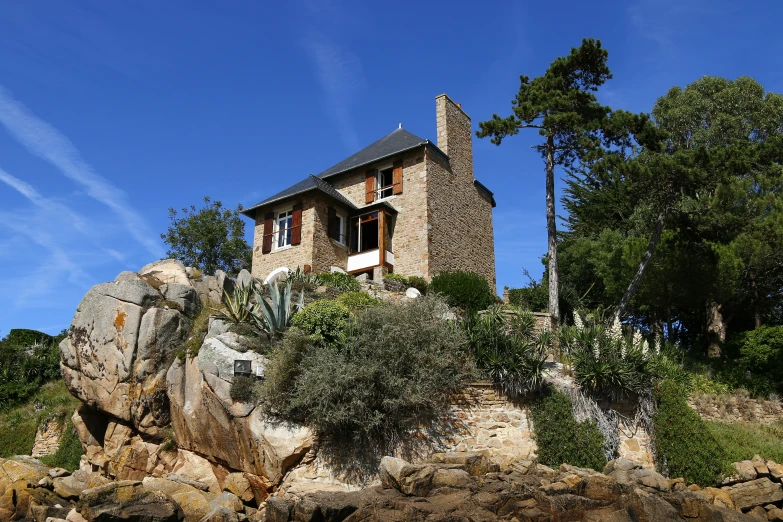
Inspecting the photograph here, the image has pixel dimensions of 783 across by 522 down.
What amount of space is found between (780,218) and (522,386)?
1261 cm

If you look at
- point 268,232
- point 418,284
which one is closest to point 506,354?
point 418,284

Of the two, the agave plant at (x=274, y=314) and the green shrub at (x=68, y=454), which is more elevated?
the agave plant at (x=274, y=314)

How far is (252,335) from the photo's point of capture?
1479 cm

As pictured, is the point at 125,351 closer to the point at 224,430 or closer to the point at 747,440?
the point at 224,430

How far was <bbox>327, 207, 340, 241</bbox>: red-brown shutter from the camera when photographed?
25047mm

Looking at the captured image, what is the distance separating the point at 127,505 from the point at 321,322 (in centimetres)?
522

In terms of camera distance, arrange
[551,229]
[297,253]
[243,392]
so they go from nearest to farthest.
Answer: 1. [243,392]
2. [551,229]
3. [297,253]

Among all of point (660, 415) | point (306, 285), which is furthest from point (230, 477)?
point (660, 415)

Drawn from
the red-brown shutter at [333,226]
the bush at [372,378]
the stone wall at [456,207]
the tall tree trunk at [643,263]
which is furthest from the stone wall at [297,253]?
the tall tree trunk at [643,263]

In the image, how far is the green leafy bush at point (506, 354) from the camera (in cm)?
1360

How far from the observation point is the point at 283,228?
84.6 ft

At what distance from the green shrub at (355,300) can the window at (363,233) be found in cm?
690

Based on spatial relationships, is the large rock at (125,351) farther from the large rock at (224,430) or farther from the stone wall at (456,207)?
the stone wall at (456,207)

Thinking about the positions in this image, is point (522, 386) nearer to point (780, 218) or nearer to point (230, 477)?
point (230, 477)
